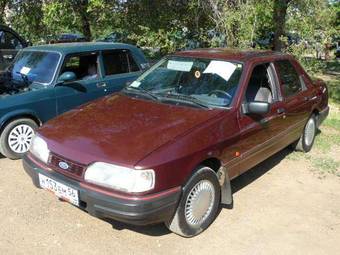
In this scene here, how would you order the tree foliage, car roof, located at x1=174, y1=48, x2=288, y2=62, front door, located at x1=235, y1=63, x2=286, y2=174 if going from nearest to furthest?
front door, located at x1=235, y1=63, x2=286, y2=174, car roof, located at x1=174, y1=48, x2=288, y2=62, the tree foliage

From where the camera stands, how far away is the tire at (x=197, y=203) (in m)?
3.80

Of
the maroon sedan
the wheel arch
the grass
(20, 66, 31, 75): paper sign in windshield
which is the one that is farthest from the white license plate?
the grass

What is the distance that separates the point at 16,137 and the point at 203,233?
10.2 feet

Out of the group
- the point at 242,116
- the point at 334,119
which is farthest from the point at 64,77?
the point at 334,119

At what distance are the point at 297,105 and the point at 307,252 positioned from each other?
7.51 feet

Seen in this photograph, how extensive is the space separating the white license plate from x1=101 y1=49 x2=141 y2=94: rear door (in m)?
3.06

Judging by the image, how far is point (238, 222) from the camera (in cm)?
441

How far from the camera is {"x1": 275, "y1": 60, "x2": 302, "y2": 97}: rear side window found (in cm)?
543

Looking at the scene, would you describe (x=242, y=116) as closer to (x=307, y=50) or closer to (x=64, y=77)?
(x=64, y=77)

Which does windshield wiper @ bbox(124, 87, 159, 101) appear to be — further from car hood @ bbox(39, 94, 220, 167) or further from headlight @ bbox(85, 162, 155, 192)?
headlight @ bbox(85, 162, 155, 192)

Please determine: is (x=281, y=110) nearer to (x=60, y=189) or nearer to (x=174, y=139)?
(x=174, y=139)

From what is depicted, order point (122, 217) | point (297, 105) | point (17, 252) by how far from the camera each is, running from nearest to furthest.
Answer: point (122, 217) < point (17, 252) < point (297, 105)

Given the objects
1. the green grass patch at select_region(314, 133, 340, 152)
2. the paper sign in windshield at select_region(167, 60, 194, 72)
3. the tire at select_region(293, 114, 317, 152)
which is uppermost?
the paper sign in windshield at select_region(167, 60, 194, 72)

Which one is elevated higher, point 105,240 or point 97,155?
point 97,155
